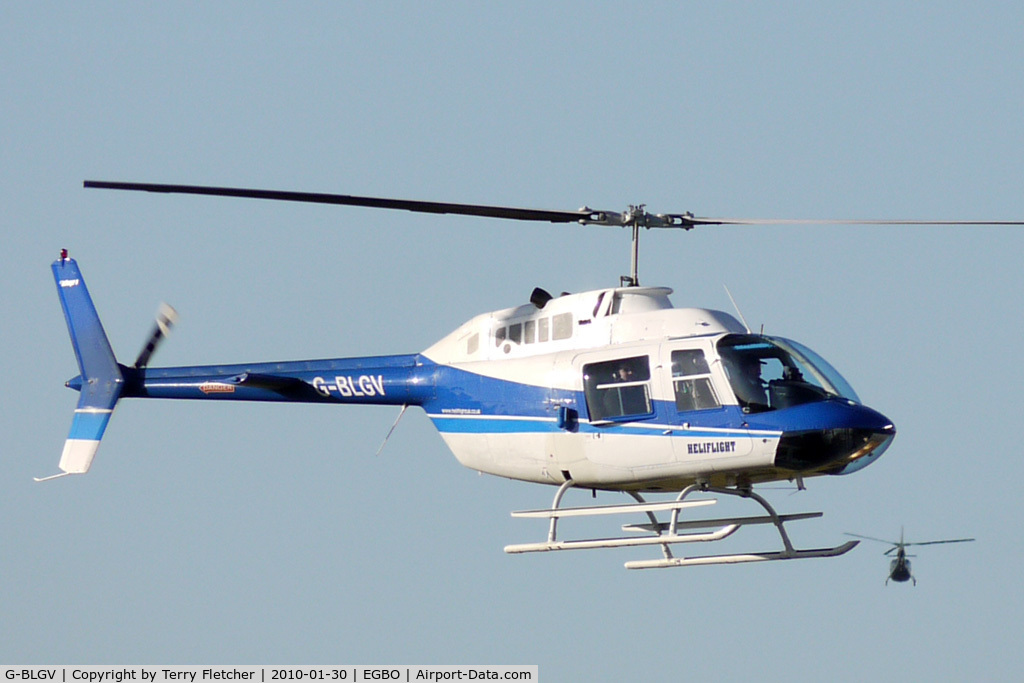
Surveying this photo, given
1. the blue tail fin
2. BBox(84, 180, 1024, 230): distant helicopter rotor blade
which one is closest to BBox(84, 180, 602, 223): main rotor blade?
Result: BBox(84, 180, 1024, 230): distant helicopter rotor blade

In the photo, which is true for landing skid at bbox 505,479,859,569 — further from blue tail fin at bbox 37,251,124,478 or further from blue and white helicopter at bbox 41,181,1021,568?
blue tail fin at bbox 37,251,124,478

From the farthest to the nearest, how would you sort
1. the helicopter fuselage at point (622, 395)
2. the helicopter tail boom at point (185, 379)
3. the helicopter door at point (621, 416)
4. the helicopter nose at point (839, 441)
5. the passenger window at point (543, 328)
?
the helicopter tail boom at point (185, 379), the passenger window at point (543, 328), the helicopter door at point (621, 416), the helicopter fuselage at point (622, 395), the helicopter nose at point (839, 441)

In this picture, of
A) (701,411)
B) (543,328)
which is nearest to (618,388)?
(701,411)

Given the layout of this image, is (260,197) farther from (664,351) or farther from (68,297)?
(68,297)

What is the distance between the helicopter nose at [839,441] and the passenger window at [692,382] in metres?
0.99

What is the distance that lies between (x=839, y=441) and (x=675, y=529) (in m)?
2.25

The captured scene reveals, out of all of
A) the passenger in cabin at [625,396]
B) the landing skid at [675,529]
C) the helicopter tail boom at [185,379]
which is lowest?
the landing skid at [675,529]

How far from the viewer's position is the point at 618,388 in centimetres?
2169

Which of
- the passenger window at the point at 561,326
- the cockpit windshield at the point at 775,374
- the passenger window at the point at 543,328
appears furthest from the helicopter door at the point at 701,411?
the passenger window at the point at 543,328

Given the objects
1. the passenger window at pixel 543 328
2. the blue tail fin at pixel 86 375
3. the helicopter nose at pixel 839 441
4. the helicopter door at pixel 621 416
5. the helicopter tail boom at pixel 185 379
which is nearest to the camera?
the helicopter nose at pixel 839 441

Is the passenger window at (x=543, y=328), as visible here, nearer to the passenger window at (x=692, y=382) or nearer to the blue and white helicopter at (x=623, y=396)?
the blue and white helicopter at (x=623, y=396)

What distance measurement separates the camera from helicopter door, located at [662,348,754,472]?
20859 mm

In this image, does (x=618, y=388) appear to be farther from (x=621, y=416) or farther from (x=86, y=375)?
(x=86, y=375)

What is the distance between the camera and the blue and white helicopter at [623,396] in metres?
20.7
